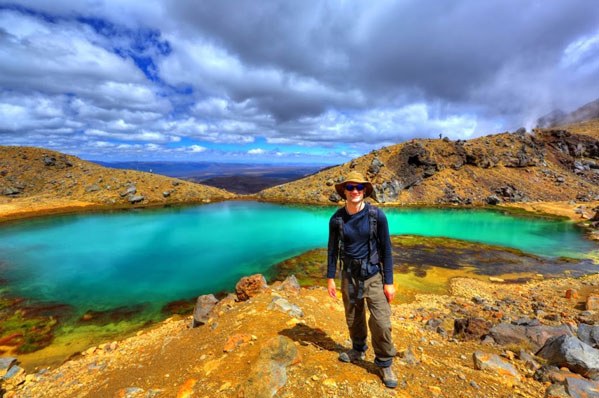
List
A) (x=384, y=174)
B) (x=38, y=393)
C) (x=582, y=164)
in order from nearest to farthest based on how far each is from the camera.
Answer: (x=38, y=393) < (x=384, y=174) < (x=582, y=164)

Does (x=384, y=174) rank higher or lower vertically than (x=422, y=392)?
higher

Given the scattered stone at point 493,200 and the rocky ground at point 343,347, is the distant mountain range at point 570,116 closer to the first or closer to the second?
the scattered stone at point 493,200

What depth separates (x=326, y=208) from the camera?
54.8m

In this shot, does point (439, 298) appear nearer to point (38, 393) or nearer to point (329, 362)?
point (329, 362)

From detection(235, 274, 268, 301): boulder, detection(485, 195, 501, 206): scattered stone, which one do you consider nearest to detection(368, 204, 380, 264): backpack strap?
detection(235, 274, 268, 301): boulder

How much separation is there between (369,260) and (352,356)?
240 centimetres

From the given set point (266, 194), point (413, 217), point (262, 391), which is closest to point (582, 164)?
point (413, 217)

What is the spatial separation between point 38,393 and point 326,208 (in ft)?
162

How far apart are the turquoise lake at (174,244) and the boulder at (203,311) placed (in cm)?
658

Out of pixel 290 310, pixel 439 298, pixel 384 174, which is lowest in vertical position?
pixel 439 298

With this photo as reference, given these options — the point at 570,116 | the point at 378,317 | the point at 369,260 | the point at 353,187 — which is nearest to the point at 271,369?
the point at 378,317

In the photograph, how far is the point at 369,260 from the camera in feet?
15.8

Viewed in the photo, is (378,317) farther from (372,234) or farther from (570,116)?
(570,116)

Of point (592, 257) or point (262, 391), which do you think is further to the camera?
point (592, 257)
